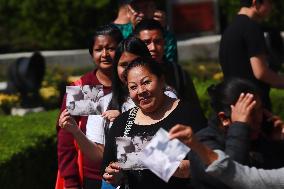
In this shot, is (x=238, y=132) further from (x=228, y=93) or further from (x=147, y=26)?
(x=147, y=26)

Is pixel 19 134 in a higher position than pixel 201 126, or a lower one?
lower

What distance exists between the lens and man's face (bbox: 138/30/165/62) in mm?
Result: 5863

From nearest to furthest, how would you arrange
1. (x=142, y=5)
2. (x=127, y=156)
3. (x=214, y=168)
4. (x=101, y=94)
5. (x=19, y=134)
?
1. (x=214, y=168)
2. (x=127, y=156)
3. (x=101, y=94)
4. (x=142, y=5)
5. (x=19, y=134)

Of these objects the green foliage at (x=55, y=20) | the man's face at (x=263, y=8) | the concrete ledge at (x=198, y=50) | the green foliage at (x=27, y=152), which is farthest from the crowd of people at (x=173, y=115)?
the green foliage at (x=55, y=20)

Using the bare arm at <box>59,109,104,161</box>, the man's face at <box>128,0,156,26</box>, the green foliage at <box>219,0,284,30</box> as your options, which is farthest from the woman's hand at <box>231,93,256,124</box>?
the green foliage at <box>219,0,284,30</box>

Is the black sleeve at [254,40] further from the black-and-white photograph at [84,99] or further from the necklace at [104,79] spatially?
the black-and-white photograph at [84,99]

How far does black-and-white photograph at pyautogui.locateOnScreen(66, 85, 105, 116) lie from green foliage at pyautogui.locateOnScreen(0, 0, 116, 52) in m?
16.7

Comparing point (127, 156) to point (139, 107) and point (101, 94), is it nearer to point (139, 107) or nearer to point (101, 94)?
point (139, 107)

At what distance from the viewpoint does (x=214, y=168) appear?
380cm

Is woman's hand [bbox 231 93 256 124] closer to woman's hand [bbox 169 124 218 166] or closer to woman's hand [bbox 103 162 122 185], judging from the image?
woman's hand [bbox 169 124 218 166]

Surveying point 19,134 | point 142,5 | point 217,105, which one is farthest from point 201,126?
point 19,134

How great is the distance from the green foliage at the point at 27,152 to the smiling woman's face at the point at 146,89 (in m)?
2.07

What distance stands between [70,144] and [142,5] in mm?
1516

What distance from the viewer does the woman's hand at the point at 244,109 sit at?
3916 mm
